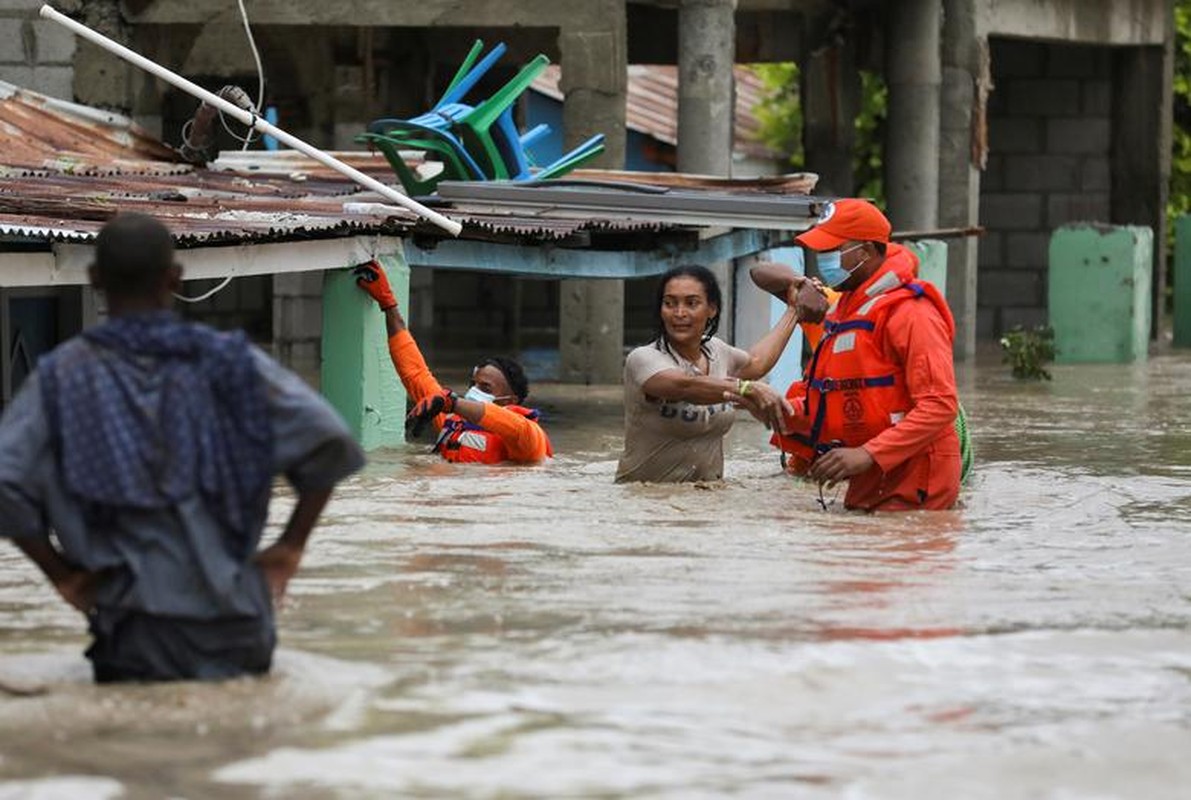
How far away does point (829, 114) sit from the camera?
977 inches

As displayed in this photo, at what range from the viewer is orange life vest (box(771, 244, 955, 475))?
9508 mm

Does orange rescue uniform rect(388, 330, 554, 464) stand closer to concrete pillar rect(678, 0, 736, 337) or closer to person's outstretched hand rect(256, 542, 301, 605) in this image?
person's outstretched hand rect(256, 542, 301, 605)

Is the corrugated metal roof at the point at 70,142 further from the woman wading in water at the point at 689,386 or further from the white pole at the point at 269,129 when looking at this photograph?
the woman wading in water at the point at 689,386

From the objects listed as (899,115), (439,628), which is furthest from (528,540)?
(899,115)

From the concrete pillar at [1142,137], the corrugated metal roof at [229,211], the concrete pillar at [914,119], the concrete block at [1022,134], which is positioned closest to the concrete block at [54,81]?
the corrugated metal roof at [229,211]

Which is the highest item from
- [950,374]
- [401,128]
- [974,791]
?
[401,128]

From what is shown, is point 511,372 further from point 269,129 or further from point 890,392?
point 890,392

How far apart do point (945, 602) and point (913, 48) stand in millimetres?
15276

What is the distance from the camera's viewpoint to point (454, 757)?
18.0ft

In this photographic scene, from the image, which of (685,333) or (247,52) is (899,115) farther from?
(685,333)

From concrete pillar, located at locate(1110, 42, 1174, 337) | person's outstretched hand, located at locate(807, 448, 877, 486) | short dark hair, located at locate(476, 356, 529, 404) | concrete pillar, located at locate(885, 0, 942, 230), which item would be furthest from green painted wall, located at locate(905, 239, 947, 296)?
person's outstretched hand, located at locate(807, 448, 877, 486)

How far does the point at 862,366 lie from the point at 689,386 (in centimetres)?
71

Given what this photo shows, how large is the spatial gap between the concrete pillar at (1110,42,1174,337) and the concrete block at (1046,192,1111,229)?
0.37m

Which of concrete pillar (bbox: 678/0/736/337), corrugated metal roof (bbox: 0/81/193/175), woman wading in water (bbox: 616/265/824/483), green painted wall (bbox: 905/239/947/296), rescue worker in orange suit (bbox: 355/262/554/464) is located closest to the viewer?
woman wading in water (bbox: 616/265/824/483)
